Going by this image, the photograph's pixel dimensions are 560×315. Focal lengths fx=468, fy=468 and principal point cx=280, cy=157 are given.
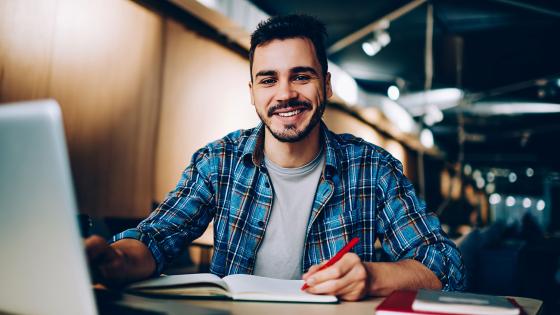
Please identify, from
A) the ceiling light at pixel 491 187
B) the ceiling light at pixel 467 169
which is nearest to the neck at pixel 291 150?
the ceiling light at pixel 467 169

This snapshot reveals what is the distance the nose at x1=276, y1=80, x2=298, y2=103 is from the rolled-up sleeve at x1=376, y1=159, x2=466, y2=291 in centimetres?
41

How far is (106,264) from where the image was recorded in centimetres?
97

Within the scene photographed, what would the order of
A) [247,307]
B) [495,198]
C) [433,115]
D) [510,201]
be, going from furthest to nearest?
[495,198] → [510,201] → [433,115] → [247,307]

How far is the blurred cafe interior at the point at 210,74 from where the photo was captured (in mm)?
3258

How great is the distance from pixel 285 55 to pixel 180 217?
660 mm

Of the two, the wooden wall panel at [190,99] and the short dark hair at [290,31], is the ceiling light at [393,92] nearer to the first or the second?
the wooden wall panel at [190,99]

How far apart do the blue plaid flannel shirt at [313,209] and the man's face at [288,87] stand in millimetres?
116

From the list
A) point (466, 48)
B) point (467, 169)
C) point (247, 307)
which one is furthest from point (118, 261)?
point (467, 169)

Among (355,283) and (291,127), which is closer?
(355,283)

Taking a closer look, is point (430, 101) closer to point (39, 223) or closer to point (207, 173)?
point (207, 173)

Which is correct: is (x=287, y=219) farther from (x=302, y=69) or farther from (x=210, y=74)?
(x=210, y=74)

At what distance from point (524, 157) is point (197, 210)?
15.7 metres

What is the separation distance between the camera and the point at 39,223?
576mm

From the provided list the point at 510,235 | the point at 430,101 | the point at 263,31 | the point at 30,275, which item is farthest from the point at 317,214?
the point at 430,101
